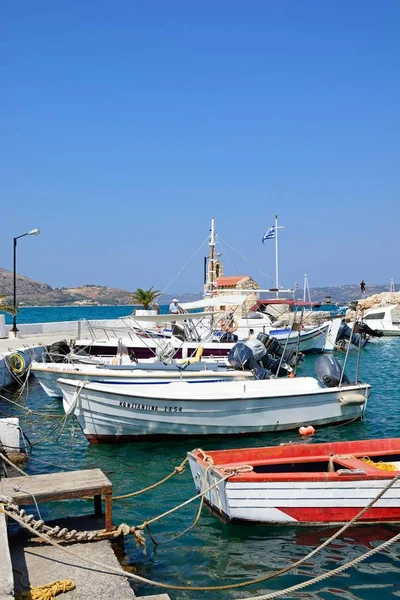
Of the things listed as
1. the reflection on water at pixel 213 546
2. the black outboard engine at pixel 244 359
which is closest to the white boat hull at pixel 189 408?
the reflection on water at pixel 213 546

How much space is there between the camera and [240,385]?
14.5 m

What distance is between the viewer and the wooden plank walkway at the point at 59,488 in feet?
23.5

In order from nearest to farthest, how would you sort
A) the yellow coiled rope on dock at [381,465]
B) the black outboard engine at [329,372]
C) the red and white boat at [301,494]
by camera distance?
the red and white boat at [301,494] → the yellow coiled rope on dock at [381,465] → the black outboard engine at [329,372]

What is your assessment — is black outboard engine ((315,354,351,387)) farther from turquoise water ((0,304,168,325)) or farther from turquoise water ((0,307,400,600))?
turquoise water ((0,304,168,325))

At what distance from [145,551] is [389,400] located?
13.8m

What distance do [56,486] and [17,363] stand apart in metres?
15.2

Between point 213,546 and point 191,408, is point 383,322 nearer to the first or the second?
point 191,408

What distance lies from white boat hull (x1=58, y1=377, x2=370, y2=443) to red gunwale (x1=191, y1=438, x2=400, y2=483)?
359 centimetres

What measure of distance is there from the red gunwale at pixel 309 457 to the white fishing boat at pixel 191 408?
3.60m

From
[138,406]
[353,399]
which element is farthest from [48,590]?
[353,399]

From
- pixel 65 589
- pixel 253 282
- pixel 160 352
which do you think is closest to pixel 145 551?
pixel 65 589

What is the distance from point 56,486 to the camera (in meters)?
7.42

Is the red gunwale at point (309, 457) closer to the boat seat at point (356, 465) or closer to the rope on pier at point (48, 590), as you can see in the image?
the boat seat at point (356, 465)

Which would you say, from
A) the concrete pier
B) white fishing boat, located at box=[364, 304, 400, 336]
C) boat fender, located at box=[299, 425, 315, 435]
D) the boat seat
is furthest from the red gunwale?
white fishing boat, located at box=[364, 304, 400, 336]
